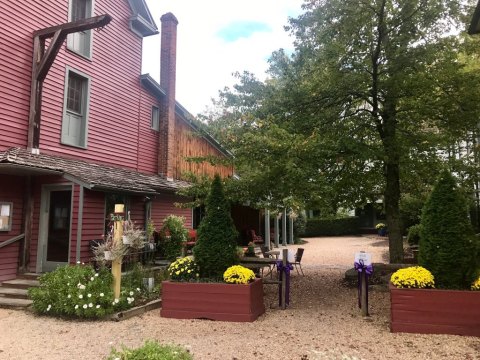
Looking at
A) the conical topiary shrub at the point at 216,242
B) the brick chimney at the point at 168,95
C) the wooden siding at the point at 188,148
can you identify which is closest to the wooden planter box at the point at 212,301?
the conical topiary shrub at the point at 216,242

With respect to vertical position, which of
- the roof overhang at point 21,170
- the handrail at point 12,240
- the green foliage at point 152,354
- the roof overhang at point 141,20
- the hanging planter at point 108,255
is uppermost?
the roof overhang at point 141,20

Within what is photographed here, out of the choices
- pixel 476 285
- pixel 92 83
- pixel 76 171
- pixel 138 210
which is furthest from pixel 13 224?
pixel 476 285

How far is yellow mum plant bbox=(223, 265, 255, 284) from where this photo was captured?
727 centimetres

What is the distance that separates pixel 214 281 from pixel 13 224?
5.91m

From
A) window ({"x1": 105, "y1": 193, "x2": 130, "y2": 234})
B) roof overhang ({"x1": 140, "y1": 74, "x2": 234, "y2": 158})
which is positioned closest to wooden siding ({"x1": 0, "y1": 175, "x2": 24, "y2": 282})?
window ({"x1": 105, "y1": 193, "x2": 130, "y2": 234})

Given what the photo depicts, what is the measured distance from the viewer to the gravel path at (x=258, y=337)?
17.7 feet

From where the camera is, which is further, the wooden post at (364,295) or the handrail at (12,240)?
the handrail at (12,240)

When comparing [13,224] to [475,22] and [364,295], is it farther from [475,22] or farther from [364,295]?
[475,22]

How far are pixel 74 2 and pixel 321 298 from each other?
1130 centimetres

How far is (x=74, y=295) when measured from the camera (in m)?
7.46

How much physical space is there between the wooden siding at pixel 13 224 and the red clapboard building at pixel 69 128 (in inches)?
1.0

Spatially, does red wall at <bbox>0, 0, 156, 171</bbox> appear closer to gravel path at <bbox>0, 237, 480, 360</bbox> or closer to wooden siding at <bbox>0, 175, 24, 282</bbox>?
wooden siding at <bbox>0, 175, 24, 282</bbox>

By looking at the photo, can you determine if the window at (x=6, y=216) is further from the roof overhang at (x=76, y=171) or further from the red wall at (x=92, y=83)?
the red wall at (x=92, y=83)

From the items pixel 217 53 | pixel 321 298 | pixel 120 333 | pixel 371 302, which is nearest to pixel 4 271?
pixel 120 333
